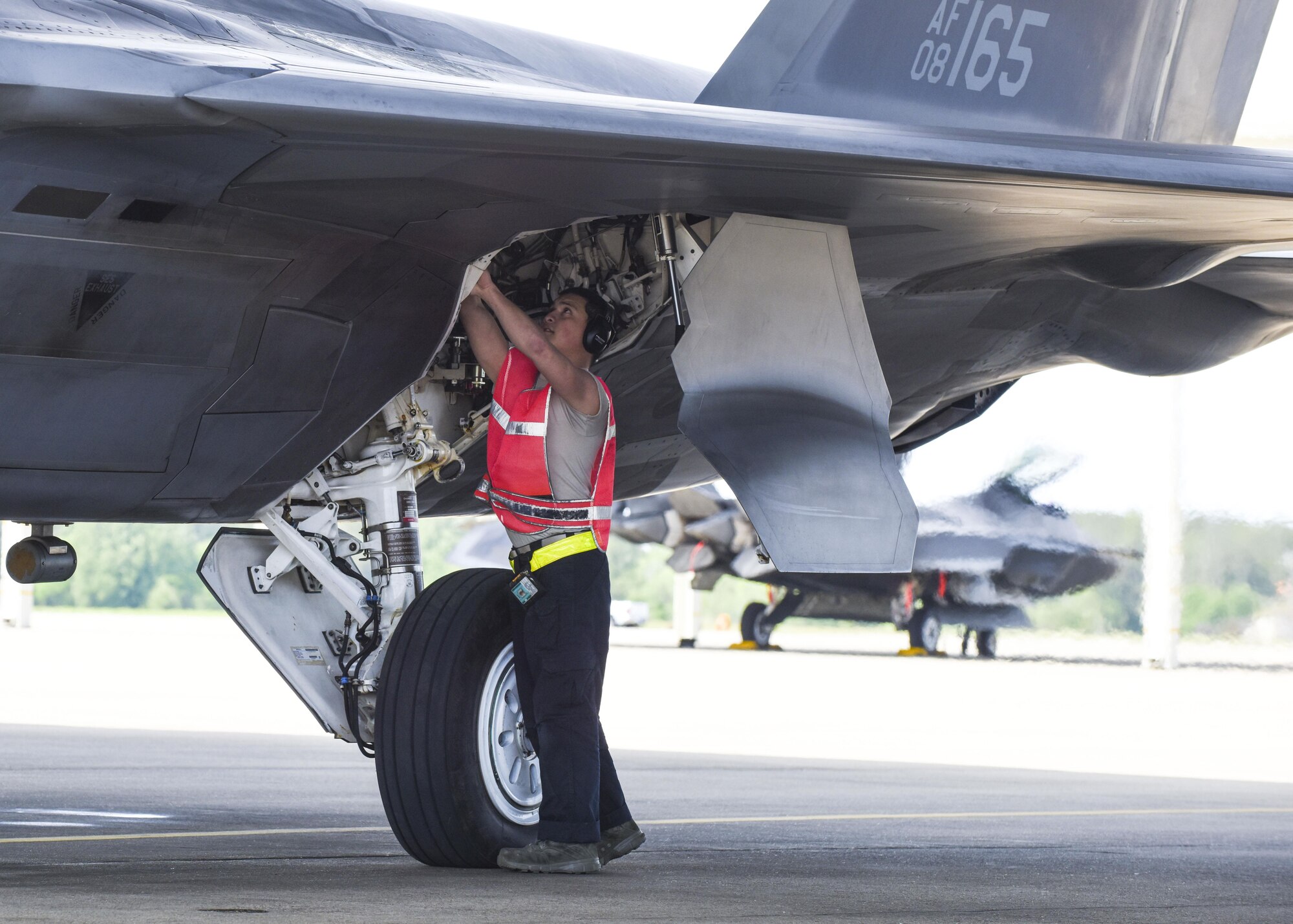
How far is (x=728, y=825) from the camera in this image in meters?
7.20

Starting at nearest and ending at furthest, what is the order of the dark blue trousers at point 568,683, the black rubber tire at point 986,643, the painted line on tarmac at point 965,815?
the dark blue trousers at point 568,683
the painted line on tarmac at point 965,815
the black rubber tire at point 986,643

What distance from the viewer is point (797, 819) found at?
24.8ft

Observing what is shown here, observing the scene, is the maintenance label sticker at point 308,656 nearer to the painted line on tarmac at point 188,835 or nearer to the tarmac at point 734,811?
the tarmac at point 734,811

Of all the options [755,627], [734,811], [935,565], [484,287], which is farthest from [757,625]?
[484,287]

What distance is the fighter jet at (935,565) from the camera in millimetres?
25766

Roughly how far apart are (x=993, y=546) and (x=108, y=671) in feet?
44.6

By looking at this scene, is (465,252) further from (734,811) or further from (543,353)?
(734,811)

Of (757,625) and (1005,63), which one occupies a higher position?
(1005,63)

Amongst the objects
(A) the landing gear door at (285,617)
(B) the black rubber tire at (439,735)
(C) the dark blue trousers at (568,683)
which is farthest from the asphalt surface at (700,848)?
(A) the landing gear door at (285,617)

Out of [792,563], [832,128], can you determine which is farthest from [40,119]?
[792,563]

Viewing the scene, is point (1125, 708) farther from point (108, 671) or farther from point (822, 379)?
point (822, 379)

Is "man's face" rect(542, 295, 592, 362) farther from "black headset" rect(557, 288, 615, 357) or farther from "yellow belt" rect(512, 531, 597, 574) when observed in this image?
"yellow belt" rect(512, 531, 597, 574)

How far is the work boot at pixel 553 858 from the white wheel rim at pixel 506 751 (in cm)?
21

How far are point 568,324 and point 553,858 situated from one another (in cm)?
173
